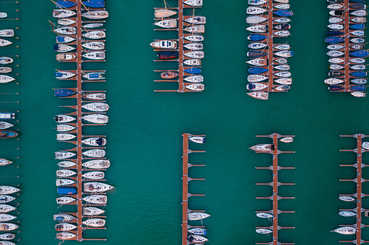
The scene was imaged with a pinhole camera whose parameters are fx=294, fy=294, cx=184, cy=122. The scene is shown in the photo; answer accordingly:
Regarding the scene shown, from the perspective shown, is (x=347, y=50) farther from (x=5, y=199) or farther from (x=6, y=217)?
(x=6, y=217)

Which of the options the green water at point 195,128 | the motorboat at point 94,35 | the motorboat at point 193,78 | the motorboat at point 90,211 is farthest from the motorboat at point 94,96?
the motorboat at point 90,211

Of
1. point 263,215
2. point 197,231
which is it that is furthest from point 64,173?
point 263,215

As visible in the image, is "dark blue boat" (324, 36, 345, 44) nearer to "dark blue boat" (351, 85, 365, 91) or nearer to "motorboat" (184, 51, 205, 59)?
"dark blue boat" (351, 85, 365, 91)

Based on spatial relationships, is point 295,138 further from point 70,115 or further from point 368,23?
point 70,115

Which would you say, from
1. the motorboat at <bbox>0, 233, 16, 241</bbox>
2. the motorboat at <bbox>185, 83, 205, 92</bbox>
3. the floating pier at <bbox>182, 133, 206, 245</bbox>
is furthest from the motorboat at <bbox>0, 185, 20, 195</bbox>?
the motorboat at <bbox>185, 83, 205, 92</bbox>

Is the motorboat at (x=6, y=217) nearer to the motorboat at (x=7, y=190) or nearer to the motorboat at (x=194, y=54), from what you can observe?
the motorboat at (x=7, y=190)


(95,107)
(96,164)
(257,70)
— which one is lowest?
(96,164)

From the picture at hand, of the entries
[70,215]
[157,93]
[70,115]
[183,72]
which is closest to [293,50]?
[183,72]
